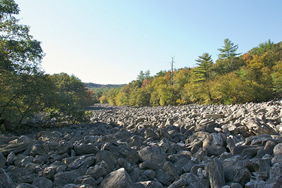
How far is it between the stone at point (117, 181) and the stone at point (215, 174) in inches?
49.8

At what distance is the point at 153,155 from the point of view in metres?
3.87

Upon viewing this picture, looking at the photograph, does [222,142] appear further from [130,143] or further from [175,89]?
[175,89]

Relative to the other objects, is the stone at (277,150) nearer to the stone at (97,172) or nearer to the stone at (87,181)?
the stone at (97,172)

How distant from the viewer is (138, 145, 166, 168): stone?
148 inches

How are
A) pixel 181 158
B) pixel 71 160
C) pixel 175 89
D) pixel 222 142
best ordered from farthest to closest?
pixel 175 89
pixel 222 142
pixel 181 158
pixel 71 160

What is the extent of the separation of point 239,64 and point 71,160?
1842 inches

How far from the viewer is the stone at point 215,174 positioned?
279 cm

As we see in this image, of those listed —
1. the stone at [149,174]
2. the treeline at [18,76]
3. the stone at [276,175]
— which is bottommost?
the stone at [149,174]

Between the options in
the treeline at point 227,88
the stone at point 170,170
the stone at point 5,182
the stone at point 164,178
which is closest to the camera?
the stone at point 5,182

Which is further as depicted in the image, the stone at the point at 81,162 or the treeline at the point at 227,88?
the treeline at the point at 227,88

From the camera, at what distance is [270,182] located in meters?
2.55

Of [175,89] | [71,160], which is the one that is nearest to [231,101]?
[175,89]

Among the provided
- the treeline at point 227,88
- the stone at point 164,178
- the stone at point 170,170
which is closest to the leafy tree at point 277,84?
the treeline at point 227,88

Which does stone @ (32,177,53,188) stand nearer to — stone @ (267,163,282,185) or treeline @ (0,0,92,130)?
stone @ (267,163,282,185)
